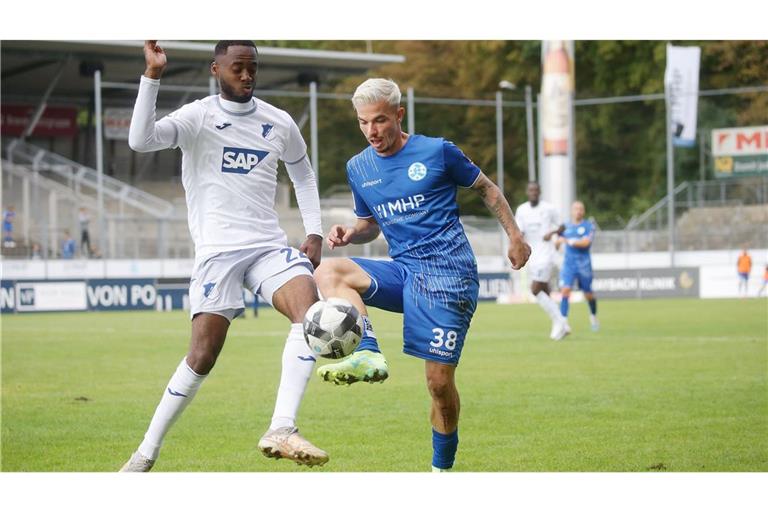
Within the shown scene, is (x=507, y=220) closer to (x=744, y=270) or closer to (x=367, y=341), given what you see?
(x=367, y=341)

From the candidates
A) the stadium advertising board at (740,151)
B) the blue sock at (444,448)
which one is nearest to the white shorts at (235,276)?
the blue sock at (444,448)

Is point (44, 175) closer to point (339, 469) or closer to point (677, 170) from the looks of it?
point (677, 170)

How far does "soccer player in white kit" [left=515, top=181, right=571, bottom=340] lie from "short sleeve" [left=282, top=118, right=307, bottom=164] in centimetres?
1190

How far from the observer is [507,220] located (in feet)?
23.6

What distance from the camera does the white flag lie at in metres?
41.2

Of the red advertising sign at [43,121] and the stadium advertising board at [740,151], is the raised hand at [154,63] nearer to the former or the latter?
the stadium advertising board at [740,151]

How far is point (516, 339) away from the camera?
1977 centimetres

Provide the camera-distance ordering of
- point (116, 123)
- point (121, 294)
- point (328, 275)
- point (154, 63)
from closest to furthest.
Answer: point (154, 63) → point (328, 275) → point (121, 294) → point (116, 123)

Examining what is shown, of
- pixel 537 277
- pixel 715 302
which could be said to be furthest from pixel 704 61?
pixel 537 277

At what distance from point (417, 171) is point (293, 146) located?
0.98 m

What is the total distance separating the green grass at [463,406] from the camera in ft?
27.0

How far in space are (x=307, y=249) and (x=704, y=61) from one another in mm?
45324

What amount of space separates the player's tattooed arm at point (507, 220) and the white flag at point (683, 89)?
3492cm

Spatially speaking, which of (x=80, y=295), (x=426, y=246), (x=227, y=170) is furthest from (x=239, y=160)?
(x=80, y=295)
